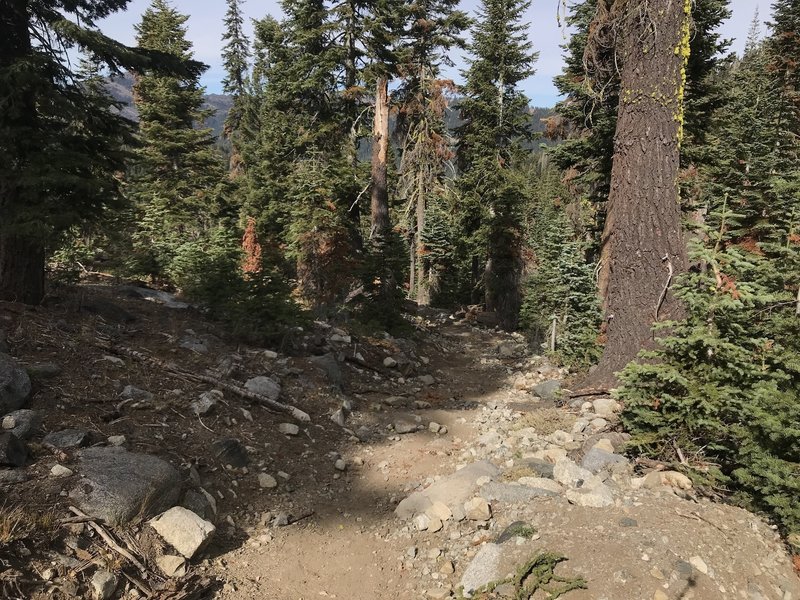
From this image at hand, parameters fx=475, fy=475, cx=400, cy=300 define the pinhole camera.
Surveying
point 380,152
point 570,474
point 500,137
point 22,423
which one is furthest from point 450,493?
point 500,137

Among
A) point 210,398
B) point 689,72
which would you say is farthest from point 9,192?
point 689,72

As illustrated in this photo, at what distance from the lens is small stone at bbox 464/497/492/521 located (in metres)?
4.69

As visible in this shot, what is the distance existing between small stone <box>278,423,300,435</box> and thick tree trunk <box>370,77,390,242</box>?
31.0 ft

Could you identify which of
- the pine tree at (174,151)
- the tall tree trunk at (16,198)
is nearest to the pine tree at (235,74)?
the pine tree at (174,151)

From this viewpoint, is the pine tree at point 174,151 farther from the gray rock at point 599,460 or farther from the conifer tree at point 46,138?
the gray rock at point 599,460

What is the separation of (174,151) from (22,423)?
2367 cm

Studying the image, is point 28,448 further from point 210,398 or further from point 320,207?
point 320,207

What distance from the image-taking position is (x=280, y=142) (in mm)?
25922

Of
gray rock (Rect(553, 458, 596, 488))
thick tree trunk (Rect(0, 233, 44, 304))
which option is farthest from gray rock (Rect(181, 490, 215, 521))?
thick tree trunk (Rect(0, 233, 44, 304))

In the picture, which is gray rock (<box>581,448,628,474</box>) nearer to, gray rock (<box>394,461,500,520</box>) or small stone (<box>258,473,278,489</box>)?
gray rock (<box>394,461,500,520</box>)

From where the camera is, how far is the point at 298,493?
5617mm

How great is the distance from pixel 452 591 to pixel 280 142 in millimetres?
25557

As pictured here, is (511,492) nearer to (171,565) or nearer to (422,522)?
(422,522)

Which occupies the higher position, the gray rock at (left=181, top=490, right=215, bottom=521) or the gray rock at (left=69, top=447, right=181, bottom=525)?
the gray rock at (left=69, top=447, right=181, bottom=525)
